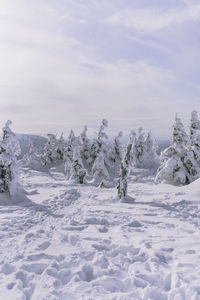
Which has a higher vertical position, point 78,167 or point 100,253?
point 78,167

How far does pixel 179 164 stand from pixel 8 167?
1782 cm

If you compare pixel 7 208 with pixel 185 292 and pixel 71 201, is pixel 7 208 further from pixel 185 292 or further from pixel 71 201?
pixel 185 292

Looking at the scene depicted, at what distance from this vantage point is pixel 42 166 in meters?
54.2

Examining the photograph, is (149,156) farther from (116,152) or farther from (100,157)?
(100,157)

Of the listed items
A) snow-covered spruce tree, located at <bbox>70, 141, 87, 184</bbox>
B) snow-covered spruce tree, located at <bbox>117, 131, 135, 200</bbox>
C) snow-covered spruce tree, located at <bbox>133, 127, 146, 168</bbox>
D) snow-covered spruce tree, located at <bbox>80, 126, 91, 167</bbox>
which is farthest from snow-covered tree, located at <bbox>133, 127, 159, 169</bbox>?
snow-covered spruce tree, located at <bbox>117, 131, 135, 200</bbox>

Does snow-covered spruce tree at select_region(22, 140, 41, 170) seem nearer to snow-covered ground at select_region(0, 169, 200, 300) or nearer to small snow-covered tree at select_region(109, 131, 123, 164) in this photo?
small snow-covered tree at select_region(109, 131, 123, 164)

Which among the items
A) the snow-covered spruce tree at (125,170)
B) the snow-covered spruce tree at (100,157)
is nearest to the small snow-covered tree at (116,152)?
the snow-covered spruce tree at (100,157)

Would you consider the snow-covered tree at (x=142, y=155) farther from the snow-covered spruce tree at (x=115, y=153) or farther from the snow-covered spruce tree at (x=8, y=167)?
the snow-covered spruce tree at (x=8, y=167)

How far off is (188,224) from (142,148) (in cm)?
4707

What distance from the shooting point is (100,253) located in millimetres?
6953

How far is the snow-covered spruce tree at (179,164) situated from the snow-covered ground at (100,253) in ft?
37.8

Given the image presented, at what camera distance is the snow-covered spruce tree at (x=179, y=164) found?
24859 mm

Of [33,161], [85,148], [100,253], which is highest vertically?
[85,148]

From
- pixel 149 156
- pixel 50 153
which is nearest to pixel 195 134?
pixel 149 156
